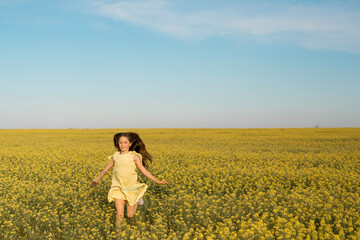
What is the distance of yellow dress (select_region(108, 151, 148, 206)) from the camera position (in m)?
5.67

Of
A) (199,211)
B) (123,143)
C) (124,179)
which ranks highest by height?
(123,143)

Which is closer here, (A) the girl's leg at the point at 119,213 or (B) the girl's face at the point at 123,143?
(A) the girl's leg at the point at 119,213

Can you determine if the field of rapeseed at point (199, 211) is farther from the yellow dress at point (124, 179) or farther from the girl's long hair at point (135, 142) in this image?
the girl's long hair at point (135, 142)

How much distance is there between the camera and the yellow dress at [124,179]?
5672mm

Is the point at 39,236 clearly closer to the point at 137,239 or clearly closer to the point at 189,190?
the point at 137,239

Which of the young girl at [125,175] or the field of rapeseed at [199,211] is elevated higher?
the young girl at [125,175]

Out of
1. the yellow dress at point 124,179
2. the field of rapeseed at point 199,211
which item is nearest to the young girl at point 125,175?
the yellow dress at point 124,179

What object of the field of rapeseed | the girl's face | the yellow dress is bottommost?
the field of rapeseed

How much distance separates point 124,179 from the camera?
568 centimetres

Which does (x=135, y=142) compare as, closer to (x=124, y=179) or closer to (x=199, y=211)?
(x=124, y=179)

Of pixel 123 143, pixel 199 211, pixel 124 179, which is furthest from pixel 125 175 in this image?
pixel 199 211

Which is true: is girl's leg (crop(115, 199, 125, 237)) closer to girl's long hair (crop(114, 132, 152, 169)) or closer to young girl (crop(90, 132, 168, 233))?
young girl (crop(90, 132, 168, 233))

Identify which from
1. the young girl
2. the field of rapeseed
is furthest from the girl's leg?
the field of rapeseed

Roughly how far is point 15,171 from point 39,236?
6.96 metres
